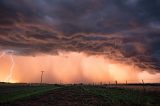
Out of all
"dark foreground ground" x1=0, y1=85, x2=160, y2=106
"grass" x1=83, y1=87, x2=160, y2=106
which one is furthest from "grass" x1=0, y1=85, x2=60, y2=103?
"grass" x1=83, y1=87, x2=160, y2=106

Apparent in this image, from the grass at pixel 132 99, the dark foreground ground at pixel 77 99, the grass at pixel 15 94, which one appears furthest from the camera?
the grass at pixel 15 94

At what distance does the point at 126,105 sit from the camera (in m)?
26.5

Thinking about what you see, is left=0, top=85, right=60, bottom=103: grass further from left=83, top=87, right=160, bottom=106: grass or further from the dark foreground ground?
left=83, top=87, right=160, bottom=106: grass

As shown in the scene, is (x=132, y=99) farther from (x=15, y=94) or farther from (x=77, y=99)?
(x=15, y=94)

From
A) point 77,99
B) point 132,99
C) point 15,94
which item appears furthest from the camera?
point 15,94

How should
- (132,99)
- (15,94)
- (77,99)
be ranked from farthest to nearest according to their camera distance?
(15,94) < (132,99) < (77,99)

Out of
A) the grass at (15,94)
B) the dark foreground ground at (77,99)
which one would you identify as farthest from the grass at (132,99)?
the grass at (15,94)

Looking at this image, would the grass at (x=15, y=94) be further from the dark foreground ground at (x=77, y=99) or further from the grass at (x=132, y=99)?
the grass at (x=132, y=99)

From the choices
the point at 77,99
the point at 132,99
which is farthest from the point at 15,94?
the point at 132,99

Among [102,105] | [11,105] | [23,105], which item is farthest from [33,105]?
[102,105]

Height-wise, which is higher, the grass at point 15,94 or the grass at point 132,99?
the grass at point 15,94

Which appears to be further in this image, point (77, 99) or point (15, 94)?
point (15, 94)

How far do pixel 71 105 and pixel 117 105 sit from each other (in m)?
5.84

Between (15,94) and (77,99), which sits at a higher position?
(15,94)
